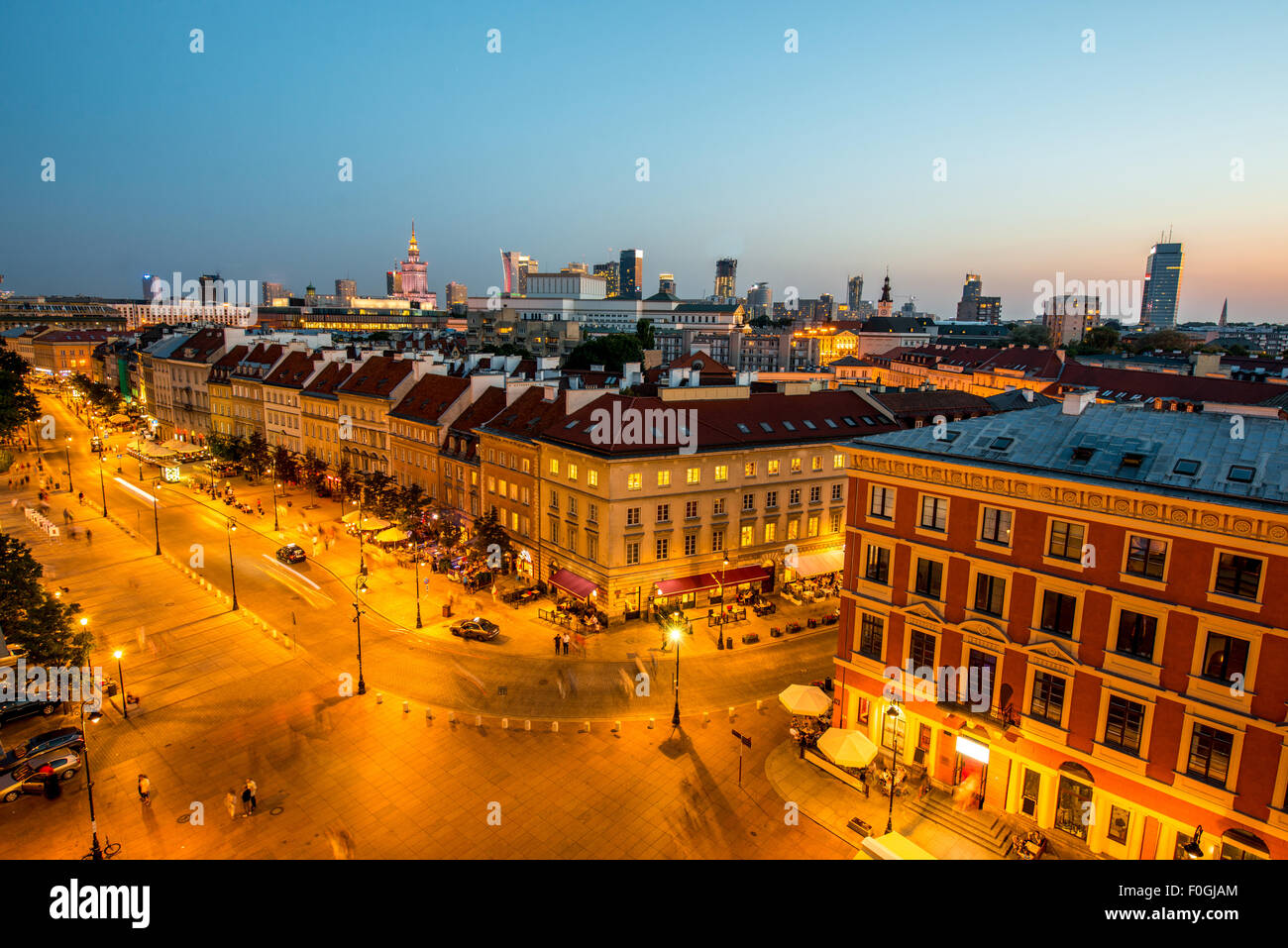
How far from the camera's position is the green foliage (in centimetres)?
13700

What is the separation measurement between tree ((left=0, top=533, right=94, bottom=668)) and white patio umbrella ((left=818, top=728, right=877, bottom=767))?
35.8 metres

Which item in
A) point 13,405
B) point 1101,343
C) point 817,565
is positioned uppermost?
point 1101,343

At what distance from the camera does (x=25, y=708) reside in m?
35.2

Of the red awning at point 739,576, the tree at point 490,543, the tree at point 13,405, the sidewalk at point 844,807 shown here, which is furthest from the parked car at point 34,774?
the tree at point 13,405

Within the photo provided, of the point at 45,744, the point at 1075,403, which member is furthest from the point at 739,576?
the point at 45,744

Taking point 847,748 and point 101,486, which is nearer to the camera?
point 847,748

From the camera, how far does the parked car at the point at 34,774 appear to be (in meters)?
29.3

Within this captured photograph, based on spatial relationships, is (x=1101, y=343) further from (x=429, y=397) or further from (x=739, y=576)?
(x=429, y=397)

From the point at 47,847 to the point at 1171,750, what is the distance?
127 feet

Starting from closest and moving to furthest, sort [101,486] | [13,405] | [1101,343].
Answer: [101,486] → [13,405] → [1101,343]

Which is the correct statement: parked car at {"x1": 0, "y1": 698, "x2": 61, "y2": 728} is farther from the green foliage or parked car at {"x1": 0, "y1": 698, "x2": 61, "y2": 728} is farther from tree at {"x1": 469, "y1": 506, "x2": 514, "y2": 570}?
the green foliage

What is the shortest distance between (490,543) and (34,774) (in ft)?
93.2
